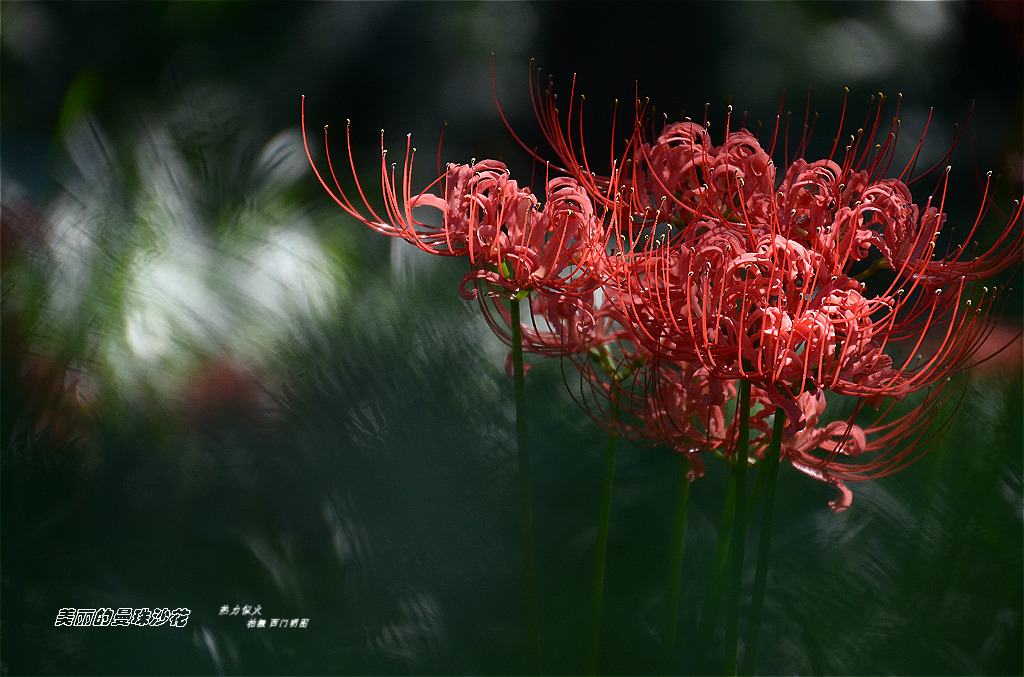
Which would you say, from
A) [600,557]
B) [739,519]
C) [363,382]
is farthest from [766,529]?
[363,382]

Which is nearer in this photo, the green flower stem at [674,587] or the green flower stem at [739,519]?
the green flower stem at [739,519]

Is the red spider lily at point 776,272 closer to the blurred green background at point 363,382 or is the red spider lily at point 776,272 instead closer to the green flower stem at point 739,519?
the green flower stem at point 739,519

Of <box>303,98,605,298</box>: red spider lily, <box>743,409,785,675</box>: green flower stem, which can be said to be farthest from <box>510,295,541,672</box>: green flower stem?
<box>743,409,785,675</box>: green flower stem

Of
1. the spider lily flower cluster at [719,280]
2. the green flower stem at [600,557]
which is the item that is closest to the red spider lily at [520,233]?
the spider lily flower cluster at [719,280]

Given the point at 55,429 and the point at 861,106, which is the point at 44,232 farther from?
the point at 861,106

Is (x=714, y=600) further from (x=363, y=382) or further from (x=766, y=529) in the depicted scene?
(x=363, y=382)
